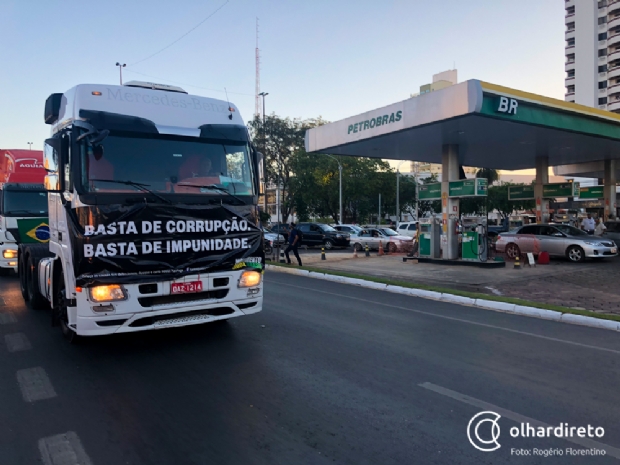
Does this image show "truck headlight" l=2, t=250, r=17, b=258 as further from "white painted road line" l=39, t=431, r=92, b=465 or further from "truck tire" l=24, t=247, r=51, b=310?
"white painted road line" l=39, t=431, r=92, b=465

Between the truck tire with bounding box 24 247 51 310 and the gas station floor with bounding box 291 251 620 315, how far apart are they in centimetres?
996

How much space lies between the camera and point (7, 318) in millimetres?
8539

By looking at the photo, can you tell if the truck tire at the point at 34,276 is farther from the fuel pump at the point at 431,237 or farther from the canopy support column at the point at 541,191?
the canopy support column at the point at 541,191

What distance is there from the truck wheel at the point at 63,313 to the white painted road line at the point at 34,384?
35.7 inches

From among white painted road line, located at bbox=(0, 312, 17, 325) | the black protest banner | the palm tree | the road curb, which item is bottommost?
the road curb

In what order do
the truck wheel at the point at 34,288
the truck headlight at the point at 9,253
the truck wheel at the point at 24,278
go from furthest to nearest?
the truck headlight at the point at 9,253, the truck wheel at the point at 24,278, the truck wheel at the point at 34,288

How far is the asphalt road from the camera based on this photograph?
147 inches

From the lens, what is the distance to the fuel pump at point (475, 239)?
17828 mm

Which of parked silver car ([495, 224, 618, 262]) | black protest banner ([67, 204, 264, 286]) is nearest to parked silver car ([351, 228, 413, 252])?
parked silver car ([495, 224, 618, 262])

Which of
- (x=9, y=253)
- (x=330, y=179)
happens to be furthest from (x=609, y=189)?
(x=9, y=253)

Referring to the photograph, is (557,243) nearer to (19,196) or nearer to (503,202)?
(19,196)

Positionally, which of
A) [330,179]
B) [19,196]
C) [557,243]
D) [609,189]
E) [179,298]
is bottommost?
[557,243]

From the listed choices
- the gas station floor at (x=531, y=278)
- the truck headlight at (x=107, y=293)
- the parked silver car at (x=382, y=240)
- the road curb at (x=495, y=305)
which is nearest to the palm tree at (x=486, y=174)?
the parked silver car at (x=382, y=240)

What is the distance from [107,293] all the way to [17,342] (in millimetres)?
2563
